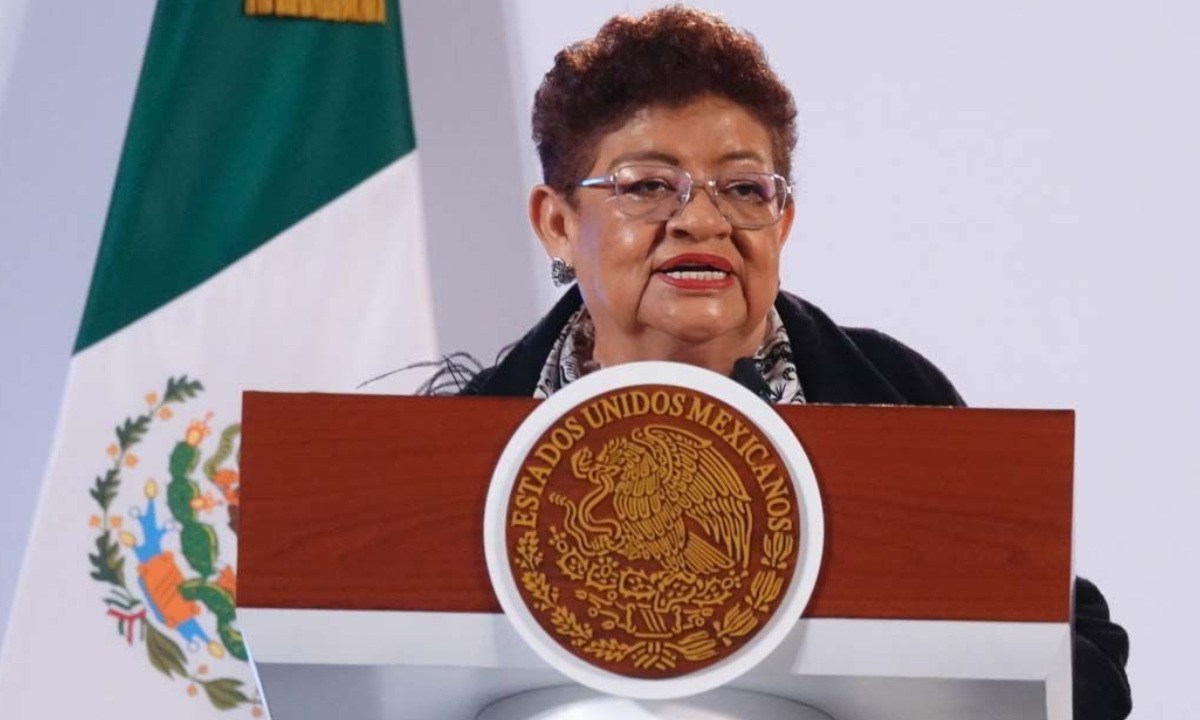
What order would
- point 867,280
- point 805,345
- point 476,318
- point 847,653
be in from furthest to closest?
1. point 476,318
2. point 867,280
3. point 805,345
4. point 847,653

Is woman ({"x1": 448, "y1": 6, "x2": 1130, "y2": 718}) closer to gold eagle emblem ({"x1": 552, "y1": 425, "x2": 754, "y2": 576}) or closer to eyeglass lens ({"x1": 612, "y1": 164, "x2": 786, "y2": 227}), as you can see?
eyeglass lens ({"x1": 612, "y1": 164, "x2": 786, "y2": 227})

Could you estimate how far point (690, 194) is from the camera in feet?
5.22

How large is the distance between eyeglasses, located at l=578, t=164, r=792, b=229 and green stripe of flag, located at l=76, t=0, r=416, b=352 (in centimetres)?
77

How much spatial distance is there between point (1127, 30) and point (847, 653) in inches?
58.1

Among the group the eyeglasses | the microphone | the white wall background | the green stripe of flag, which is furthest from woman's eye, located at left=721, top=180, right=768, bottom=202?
the green stripe of flag

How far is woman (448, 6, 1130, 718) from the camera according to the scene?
1.60 metres

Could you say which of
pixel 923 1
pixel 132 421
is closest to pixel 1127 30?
pixel 923 1

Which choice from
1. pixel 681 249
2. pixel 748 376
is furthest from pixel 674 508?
pixel 681 249

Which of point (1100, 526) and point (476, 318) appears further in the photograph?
point (476, 318)

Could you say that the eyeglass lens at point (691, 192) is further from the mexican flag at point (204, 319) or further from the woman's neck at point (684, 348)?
the mexican flag at point (204, 319)

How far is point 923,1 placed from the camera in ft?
Answer: 7.75

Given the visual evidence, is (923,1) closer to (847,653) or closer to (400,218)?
(400,218)

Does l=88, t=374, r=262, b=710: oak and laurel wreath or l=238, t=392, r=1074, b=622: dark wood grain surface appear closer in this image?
l=238, t=392, r=1074, b=622: dark wood grain surface

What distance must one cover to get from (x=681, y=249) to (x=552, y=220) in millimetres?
202
